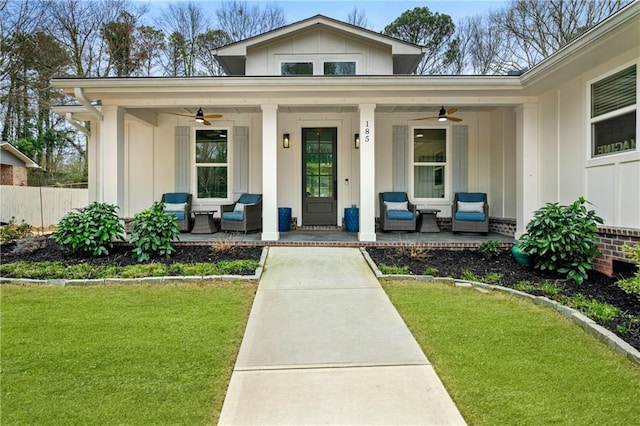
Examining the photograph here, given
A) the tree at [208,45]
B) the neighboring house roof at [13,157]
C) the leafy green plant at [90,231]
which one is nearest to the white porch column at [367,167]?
the leafy green plant at [90,231]

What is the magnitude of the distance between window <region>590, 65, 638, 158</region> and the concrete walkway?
3.67m

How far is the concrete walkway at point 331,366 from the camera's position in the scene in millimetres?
2066

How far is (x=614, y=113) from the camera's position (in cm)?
488

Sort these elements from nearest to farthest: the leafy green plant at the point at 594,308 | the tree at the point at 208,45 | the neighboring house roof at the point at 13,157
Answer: the leafy green plant at the point at 594,308 < the neighboring house roof at the point at 13,157 < the tree at the point at 208,45

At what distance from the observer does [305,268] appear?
203 inches

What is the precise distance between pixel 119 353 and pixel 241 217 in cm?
492

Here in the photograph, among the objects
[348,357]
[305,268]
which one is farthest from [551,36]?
[348,357]

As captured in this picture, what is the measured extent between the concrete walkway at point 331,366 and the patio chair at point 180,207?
4277mm

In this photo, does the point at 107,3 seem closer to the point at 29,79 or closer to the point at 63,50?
the point at 63,50

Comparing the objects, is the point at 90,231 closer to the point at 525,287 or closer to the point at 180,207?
the point at 180,207

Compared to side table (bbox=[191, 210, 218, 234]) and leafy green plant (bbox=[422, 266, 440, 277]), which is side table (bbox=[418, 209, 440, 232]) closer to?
leafy green plant (bbox=[422, 266, 440, 277])

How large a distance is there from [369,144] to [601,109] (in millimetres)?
3341

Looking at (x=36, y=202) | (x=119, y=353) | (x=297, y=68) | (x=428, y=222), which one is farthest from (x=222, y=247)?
(x=36, y=202)

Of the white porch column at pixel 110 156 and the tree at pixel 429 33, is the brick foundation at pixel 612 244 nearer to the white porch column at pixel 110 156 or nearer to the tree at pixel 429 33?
the white porch column at pixel 110 156
